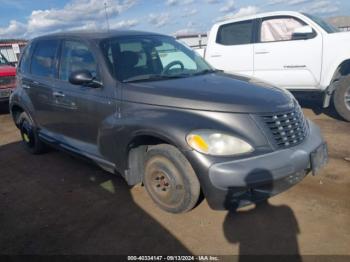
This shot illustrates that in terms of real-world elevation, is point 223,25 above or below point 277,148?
above

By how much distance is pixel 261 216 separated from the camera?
3.28m

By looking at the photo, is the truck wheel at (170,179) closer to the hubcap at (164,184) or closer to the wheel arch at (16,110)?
the hubcap at (164,184)

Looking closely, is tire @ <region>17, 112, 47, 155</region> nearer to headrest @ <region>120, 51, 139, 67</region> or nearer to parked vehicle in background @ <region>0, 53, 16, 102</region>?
headrest @ <region>120, 51, 139, 67</region>

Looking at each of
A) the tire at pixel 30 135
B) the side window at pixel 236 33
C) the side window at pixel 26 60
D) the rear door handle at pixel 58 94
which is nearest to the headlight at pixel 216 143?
the rear door handle at pixel 58 94

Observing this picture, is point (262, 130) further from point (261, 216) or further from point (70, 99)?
point (70, 99)

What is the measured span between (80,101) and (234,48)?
4418 millimetres

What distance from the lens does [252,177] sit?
285 centimetres

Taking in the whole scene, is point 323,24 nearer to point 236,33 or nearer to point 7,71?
point 236,33

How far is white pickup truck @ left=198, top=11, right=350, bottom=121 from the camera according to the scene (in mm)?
6258

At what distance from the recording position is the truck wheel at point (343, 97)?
6113 millimetres

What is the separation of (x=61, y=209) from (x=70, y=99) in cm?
132

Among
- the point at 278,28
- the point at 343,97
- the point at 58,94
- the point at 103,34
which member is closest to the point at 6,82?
the point at 58,94

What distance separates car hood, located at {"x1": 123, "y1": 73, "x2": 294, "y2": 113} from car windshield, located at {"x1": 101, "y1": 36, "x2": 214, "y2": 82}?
0.73 ft

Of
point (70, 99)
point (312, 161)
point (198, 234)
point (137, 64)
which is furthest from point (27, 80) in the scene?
point (312, 161)
